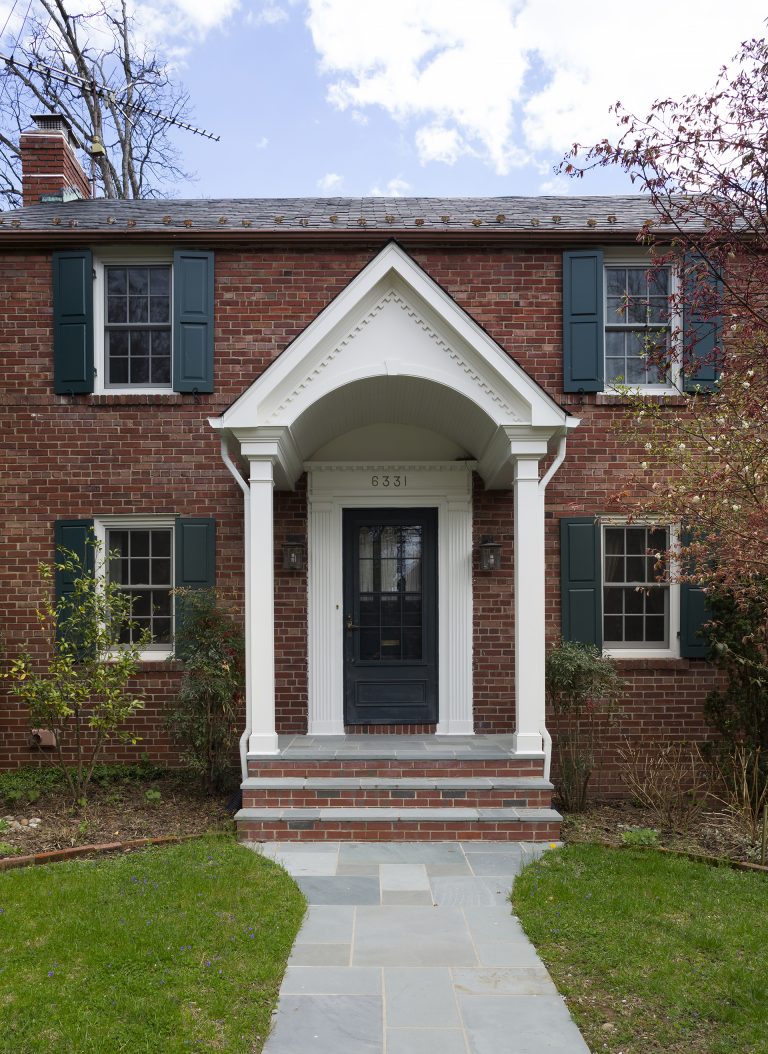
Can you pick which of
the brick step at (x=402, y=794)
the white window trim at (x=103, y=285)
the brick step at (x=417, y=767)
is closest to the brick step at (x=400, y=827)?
the brick step at (x=402, y=794)

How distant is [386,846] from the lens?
6.26m

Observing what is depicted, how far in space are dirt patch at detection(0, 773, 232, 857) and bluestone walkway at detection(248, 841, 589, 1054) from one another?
3.41ft

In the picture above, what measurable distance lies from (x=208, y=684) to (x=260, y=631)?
31.3 inches

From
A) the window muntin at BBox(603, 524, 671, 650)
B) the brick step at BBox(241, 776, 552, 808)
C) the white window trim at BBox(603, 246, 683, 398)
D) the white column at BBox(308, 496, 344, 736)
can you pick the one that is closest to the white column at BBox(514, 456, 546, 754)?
the brick step at BBox(241, 776, 552, 808)

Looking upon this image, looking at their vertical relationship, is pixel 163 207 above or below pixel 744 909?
above

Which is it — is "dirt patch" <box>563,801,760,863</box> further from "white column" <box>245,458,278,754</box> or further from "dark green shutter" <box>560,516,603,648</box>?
"white column" <box>245,458,278,754</box>

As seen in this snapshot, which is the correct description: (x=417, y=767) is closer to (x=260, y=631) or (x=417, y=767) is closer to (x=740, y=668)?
(x=260, y=631)

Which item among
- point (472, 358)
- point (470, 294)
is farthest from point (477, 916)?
point (470, 294)

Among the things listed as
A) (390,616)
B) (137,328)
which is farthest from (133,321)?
(390,616)

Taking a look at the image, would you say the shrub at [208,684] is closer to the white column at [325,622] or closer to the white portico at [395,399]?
the white portico at [395,399]

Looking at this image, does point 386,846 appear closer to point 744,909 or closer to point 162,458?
point 744,909

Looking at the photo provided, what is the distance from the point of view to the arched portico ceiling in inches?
261

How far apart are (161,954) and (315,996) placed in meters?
0.87

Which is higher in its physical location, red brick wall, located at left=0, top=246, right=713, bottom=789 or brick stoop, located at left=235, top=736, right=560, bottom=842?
red brick wall, located at left=0, top=246, right=713, bottom=789
